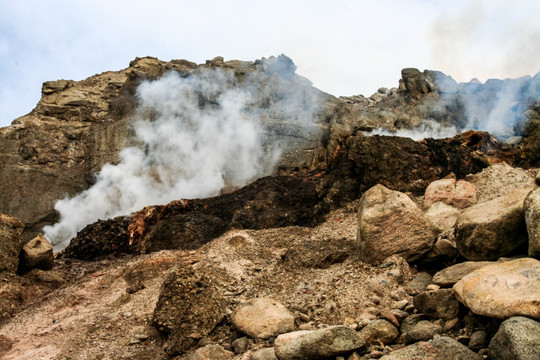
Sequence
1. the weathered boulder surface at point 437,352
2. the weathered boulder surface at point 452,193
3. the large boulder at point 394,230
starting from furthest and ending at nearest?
the weathered boulder surface at point 452,193
the large boulder at point 394,230
the weathered boulder surface at point 437,352

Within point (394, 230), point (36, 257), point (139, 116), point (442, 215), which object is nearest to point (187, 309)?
point (394, 230)

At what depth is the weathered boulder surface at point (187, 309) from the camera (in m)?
8.51

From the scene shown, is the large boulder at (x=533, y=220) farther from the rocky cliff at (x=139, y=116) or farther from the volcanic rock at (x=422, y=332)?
the rocky cliff at (x=139, y=116)

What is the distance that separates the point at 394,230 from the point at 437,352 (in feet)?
14.1

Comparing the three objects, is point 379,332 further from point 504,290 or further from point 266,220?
point 266,220

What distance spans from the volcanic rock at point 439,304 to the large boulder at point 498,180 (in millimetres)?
6422

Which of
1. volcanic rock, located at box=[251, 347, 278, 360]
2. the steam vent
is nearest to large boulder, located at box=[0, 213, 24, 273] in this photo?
the steam vent

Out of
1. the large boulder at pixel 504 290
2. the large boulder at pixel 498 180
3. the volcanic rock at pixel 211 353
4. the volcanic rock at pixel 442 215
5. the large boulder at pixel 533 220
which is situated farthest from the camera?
the large boulder at pixel 498 180

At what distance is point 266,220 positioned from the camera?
15.5m

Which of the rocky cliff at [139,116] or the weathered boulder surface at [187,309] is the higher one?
the rocky cliff at [139,116]

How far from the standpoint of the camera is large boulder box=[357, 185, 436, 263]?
8.72 meters

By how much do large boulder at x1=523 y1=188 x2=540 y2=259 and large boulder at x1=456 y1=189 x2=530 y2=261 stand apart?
47 cm

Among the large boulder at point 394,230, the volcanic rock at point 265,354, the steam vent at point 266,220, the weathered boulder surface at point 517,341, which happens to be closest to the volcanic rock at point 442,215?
the steam vent at point 266,220

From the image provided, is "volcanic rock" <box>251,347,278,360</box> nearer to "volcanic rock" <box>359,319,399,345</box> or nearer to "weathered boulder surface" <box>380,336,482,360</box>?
"volcanic rock" <box>359,319,399,345</box>
